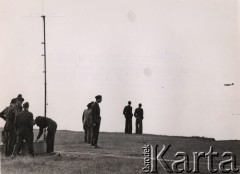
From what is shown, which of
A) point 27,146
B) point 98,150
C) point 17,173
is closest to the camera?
point 17,173

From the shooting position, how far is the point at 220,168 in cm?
1299

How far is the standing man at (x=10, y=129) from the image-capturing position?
15.2 meters

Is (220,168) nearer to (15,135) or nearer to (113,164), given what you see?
(113,164)

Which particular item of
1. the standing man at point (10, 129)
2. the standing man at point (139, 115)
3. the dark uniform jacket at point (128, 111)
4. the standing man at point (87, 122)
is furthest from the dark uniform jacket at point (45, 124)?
the standing man at point (139, 115)

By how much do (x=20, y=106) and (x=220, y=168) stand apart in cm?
648

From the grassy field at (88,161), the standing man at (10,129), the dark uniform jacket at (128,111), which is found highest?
the dark uniform jacket at (128,111)

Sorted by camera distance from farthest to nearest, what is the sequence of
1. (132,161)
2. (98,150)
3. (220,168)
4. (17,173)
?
1. (98,150)
2. (132,161)
3. (220,168)
4. (17,173)

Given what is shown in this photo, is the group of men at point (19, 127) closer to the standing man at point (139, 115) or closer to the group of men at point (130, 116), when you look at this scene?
the group of men at point (130, 116)

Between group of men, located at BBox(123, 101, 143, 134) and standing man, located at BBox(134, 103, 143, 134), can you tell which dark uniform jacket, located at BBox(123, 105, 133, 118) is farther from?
standing man, located at BBox(134, 103, 143, 134)

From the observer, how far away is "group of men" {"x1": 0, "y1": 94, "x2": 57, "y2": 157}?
1456cm

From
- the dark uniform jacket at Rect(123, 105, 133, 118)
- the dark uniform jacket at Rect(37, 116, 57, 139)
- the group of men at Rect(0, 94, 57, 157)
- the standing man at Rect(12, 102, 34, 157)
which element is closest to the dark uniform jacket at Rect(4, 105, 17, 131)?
the group of men at Rect(0, 94, 57, 157)

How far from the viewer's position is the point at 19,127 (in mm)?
14617

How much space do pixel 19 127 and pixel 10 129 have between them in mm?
894

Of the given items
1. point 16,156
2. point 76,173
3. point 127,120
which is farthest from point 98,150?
point 127,120
